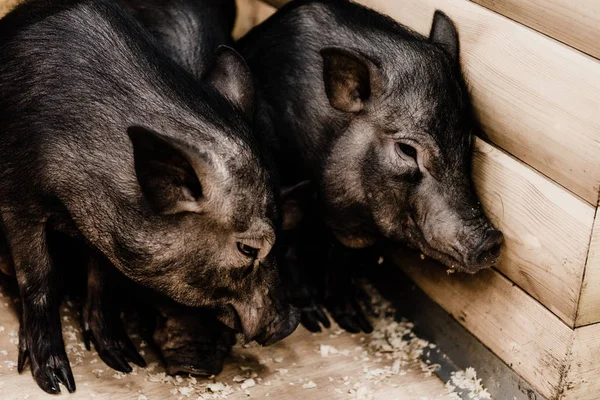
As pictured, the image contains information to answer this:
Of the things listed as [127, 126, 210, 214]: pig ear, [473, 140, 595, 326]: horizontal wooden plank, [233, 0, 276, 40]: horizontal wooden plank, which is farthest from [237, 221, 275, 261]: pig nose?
[233, 0, 276, 40]: horizontal wooden plank

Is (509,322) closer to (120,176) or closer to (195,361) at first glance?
(195,361)

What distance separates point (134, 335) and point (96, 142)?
102cm

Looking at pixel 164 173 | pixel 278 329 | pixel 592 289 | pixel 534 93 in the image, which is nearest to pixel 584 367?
pixel 592 289

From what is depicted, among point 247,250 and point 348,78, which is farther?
point 348,78

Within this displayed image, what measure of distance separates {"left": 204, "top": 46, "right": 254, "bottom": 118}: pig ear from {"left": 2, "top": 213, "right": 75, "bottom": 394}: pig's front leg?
857 millimetres

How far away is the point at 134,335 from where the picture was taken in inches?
148

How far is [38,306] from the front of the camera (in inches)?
132

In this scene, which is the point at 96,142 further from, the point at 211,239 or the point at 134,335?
the point at 134,335

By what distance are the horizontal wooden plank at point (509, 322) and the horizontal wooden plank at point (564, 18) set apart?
969mm

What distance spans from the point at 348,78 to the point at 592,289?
123 cm

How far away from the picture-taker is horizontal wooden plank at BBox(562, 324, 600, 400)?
3121 millimetres

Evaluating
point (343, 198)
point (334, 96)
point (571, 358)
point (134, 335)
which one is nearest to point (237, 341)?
point (134, 335)

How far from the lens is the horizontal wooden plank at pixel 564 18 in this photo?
2773 mm

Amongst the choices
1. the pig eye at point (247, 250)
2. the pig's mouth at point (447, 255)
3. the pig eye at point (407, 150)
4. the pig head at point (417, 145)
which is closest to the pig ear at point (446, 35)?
the pig head at point (417, 145)
